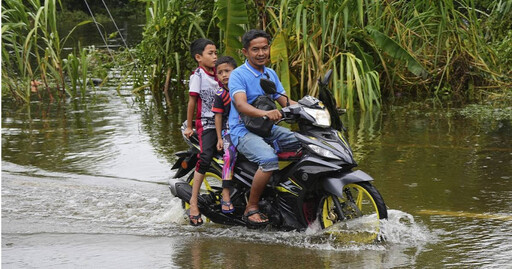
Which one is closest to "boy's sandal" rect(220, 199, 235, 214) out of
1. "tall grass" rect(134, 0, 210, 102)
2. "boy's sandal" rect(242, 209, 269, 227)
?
"boy's sandal" rect(242, 209, 269, 227)

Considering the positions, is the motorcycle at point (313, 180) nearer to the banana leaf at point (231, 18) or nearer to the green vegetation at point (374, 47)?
the green vegetation at point (374, 47)

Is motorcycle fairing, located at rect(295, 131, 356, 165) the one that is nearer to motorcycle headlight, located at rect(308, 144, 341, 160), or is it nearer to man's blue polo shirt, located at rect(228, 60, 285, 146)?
motorcycle headlight, located at rect(308, 144, 341, 160)

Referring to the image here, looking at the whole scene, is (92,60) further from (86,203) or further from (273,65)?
(86,203)

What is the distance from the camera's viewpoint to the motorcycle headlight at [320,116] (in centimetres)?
561

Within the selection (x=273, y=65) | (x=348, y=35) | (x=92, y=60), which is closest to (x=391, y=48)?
(x=348, y=35)

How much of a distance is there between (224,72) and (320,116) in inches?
39.3

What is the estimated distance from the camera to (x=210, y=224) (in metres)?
6.65

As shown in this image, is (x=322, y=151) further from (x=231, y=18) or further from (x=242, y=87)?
(x=231, y=18)

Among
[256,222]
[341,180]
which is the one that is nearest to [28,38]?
[256,222]

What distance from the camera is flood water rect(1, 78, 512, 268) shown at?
5.39m

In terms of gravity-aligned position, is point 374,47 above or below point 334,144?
above

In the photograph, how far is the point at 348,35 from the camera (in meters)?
11.7

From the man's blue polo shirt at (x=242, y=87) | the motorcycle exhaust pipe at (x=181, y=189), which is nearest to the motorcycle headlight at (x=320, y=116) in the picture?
the man's blue polo shirt at (x=242, y=87)

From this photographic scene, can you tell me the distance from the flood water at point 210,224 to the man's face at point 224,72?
121 cm
